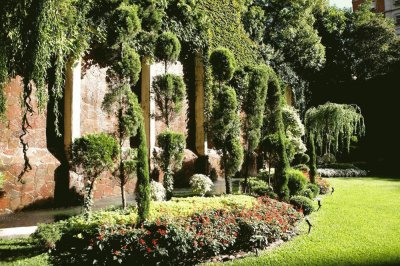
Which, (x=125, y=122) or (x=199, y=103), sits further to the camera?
(x=199, y=103)

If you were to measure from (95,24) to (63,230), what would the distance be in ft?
22.0

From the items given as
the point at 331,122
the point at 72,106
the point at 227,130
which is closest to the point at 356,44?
the point at 331,122

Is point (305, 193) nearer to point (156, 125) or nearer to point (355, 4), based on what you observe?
point (156, 125)

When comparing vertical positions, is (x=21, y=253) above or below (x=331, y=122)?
below

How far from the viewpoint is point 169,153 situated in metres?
10.5

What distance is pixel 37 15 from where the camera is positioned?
4289mm

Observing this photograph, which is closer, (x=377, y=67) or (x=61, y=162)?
(x=61, y=162)

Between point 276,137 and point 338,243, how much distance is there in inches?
168

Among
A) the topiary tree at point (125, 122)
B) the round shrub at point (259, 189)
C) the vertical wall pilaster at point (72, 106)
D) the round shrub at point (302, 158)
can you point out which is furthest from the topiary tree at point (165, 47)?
the round shrub at point (302, 158)

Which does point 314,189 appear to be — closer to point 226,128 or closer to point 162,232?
point 226,128

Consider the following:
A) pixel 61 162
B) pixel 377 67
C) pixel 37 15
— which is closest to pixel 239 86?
pixel 61 162

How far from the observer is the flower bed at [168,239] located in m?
5.36

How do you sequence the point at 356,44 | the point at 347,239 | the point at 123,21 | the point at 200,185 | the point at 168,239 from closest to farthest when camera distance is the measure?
the point at 168,239 → the point at 347,239 → the point at 123,21 → the point at 200,185 → the point at 356,44

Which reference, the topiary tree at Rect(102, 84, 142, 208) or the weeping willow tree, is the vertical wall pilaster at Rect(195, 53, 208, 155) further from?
the weeping willow tree
